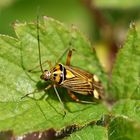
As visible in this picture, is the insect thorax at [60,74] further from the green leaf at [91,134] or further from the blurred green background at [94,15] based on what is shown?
the blurred green background at [94,15]

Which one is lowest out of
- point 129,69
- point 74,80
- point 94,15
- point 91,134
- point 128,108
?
point 91,134

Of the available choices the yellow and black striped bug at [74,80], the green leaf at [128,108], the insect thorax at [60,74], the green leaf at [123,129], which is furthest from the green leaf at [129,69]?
the green leaf at [123,129]

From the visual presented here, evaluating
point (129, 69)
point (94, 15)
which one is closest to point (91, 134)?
point (129, 69)

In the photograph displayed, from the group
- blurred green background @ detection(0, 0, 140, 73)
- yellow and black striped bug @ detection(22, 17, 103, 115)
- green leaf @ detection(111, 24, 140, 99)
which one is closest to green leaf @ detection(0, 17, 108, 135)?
yellow and black striped bug @ detection(22, 17, 103, 115)

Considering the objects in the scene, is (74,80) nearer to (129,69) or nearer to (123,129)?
(129,69)

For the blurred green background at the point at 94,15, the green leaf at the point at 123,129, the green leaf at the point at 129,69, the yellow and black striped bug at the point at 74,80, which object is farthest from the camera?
the blurred green background at the point at 94,15

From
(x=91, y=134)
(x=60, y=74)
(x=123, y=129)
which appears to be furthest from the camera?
(x=60, y=74)
